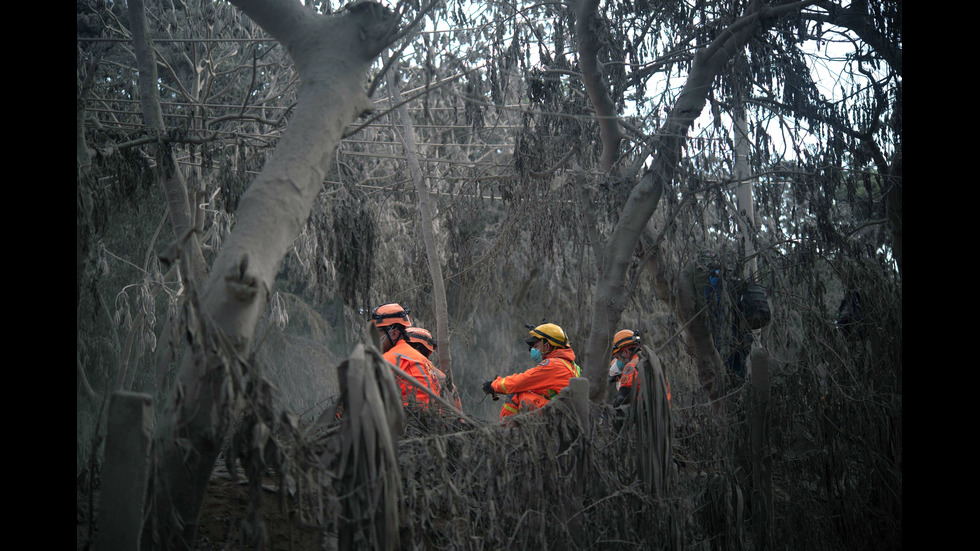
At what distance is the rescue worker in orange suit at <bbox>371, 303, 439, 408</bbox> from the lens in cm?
563

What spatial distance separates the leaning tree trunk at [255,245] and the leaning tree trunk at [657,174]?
7.77 feet

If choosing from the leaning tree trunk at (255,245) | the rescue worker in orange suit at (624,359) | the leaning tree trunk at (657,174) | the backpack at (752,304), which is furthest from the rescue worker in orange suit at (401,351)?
the backpack at (752,304)

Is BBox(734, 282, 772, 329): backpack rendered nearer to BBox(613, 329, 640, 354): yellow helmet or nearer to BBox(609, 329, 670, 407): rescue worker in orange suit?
BBox(609, 329, 670, 407): rescue worker in orange suit

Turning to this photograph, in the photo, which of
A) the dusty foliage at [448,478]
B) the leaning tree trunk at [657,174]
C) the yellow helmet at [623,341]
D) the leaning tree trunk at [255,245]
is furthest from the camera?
the yellow helmet at [623,341]

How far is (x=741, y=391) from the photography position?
4934 millimetres

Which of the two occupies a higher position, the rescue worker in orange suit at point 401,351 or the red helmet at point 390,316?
the red helmet at point 390,316

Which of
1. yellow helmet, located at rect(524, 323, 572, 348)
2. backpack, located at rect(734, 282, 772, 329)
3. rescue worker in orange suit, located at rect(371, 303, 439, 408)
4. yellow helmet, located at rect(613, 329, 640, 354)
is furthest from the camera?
yellow helmet, located at rect(613, 329, 640, 354)

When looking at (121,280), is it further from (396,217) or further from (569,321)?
(569,321)

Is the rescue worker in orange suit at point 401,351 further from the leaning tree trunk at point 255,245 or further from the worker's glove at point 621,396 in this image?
the leaning tree trunk at point 255,245

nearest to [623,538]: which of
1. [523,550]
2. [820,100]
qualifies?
[523,550]

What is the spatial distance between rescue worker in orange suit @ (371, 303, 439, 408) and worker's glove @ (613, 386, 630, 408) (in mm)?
1303

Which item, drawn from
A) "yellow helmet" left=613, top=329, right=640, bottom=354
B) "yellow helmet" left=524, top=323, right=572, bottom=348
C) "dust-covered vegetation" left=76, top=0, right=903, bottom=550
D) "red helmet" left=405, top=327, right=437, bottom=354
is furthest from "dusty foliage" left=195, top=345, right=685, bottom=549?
"yellow helmet" left=613, top=329, right=640, bottom=354

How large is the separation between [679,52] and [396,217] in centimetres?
617

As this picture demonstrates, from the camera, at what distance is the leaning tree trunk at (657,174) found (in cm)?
518
